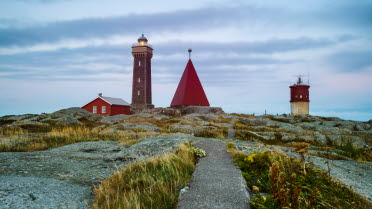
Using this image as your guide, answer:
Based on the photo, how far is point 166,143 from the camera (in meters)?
11.2

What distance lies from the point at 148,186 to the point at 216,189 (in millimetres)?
1563

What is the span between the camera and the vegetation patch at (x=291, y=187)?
3.88 meters

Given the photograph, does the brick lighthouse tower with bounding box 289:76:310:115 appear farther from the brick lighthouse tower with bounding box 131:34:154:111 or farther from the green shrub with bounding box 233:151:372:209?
the green shrub with bounding box 233:151:372:209

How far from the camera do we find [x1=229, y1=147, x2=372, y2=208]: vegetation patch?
3.88 metres

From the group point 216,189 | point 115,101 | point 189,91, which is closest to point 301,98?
point 189,91

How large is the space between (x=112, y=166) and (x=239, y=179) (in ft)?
15.9

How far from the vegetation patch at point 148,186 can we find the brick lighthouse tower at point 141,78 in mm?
54399

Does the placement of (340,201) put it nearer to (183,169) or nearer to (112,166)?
(183,169)

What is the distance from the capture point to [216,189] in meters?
4.74

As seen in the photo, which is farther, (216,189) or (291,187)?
(216,189)

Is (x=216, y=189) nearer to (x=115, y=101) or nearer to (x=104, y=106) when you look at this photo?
(x=104, y=106)

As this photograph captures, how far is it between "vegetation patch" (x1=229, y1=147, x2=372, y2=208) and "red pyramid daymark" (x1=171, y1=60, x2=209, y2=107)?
28922mm

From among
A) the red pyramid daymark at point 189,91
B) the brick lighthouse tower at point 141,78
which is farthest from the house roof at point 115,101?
the red pyramid daymark at point 189,91

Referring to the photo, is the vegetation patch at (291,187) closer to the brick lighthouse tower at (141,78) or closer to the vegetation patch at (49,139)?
the vegetation patch at (49,139)
